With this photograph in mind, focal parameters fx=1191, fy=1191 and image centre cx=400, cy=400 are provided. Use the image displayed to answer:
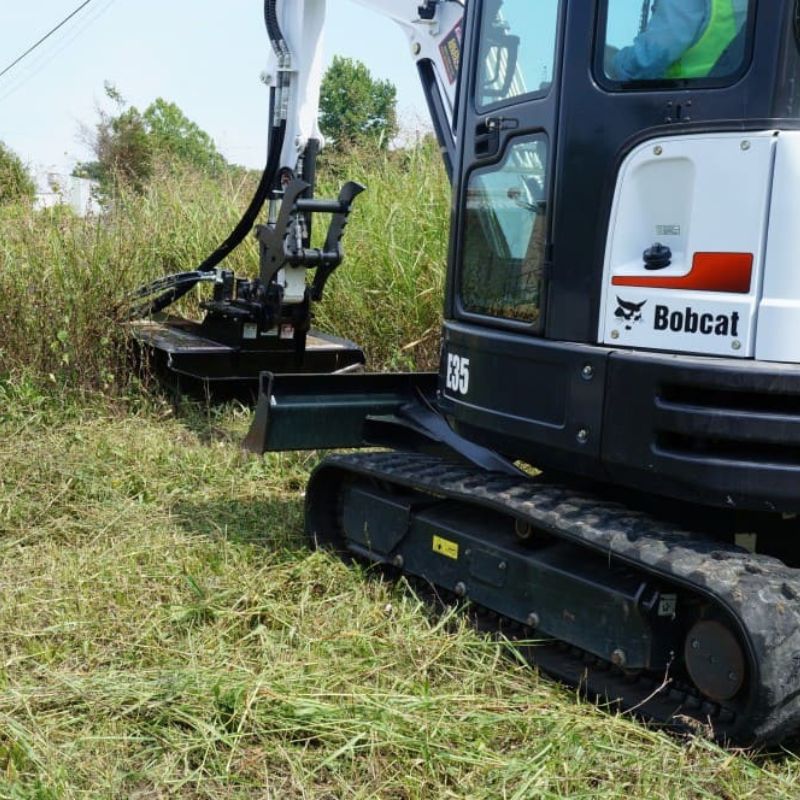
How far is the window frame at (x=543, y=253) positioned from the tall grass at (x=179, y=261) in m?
3.30

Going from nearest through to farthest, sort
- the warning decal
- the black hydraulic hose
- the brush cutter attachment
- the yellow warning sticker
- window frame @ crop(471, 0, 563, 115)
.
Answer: window frame @ crop(471, 0, 563, 115), the yellow warning sticker, the warning decal, the brush cutter attachment, the black hydraulic hose

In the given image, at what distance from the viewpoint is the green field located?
2752 millimetres

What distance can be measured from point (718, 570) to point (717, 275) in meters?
0.72

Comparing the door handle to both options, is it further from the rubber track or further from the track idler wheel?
the track idler wheel

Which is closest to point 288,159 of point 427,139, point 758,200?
point 427,139

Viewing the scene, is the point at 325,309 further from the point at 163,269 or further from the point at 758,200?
the point at 758,200

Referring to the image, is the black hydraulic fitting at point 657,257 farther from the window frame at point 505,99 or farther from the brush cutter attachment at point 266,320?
the brush cutter attachment at point 266,320

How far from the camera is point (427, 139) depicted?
9.14 m

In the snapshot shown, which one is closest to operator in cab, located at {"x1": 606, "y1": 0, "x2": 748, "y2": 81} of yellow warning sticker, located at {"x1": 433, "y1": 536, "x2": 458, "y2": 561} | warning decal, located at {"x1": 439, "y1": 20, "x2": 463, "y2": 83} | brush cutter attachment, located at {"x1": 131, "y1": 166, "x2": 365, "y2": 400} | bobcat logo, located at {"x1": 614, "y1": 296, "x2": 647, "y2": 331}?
bobcat logo, located at {"x1": 614, "y1": 296, "x2": 647, "y2": 331}

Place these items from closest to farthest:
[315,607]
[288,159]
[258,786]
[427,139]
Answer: [258,786], [315,607], [288,159], [427,139]

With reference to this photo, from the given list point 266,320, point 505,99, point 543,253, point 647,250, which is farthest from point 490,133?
point 266,320

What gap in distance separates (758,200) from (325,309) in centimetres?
564

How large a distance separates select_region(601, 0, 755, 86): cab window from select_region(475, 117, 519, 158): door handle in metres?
0.43

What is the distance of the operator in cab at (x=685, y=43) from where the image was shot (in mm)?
2951
